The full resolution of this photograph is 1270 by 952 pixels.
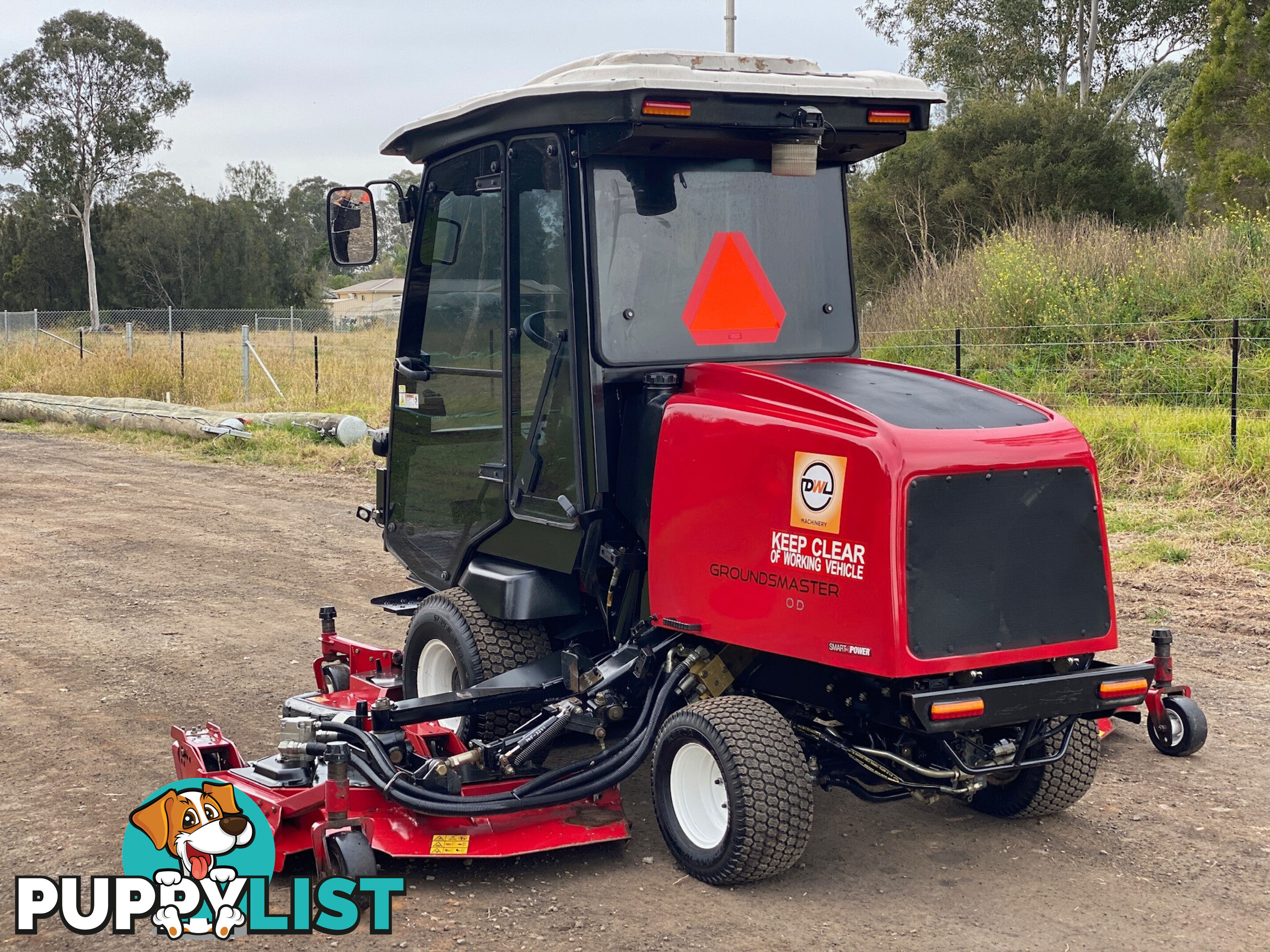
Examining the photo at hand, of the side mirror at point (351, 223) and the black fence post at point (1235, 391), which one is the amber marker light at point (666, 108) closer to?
the side mirror at point (351, 223)

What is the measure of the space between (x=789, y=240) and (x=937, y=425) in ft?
4.50

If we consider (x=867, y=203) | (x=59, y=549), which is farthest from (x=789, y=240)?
(x=867, y=203)

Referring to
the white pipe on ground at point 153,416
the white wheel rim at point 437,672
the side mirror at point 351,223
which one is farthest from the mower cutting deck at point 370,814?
the white pipe on ground at point 153,416

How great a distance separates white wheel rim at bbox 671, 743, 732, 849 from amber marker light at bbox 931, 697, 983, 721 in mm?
781

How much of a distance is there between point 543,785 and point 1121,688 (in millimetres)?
1915

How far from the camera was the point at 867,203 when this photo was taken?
85.7ft

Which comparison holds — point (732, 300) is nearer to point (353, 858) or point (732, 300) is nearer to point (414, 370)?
point (414, 370)

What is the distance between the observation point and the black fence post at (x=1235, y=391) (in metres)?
11.3

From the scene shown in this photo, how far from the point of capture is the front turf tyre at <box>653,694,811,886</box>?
409cm

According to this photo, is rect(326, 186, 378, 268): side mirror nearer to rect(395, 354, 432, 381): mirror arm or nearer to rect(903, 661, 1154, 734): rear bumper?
rect(395, 354, 432, 381): mirror arm

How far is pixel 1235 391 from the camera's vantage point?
37.9ft

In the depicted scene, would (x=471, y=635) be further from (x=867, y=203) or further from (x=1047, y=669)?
(x=867, y=203)

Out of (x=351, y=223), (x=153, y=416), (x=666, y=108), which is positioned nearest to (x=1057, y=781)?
(x=666, y=108)

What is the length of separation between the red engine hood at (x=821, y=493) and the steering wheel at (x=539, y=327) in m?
0.57
